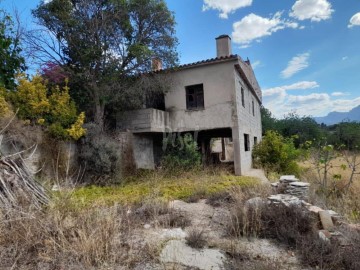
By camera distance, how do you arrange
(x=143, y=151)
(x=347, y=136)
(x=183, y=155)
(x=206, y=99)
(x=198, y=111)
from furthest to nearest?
1. (x=347, y=136)
2. (x=143, y=151)
3. (x=198, y=111)
4. (x=206, y=99)
5. (x=183, y=155)

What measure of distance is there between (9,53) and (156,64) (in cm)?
622

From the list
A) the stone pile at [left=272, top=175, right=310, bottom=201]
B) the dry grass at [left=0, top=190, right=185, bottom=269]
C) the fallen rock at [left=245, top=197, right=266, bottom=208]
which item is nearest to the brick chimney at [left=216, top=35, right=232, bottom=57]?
the stone pile at [left=272, top=175, right=310, bottom=201]

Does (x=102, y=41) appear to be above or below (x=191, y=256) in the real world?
above

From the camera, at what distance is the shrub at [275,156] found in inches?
552

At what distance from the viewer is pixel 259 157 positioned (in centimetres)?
1514

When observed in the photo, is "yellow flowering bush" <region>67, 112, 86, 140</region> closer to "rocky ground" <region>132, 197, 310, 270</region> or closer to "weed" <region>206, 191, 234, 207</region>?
"weed" <region>206, 191, 234, 207</region>

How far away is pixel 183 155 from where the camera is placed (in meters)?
12.6

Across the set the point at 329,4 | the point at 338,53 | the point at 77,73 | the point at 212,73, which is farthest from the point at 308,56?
the point at 77,73

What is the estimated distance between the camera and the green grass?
312 inches

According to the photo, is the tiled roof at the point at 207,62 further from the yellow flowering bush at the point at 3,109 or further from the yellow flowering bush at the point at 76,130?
the yellow flowering bush at the point at 3,109

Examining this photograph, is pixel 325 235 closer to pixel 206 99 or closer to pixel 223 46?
pixel 206 99

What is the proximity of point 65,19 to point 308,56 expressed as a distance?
1111cm

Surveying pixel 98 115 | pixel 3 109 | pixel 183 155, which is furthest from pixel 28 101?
pixel 183 155

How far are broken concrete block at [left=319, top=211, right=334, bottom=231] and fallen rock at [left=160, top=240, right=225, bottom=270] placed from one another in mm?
2441
